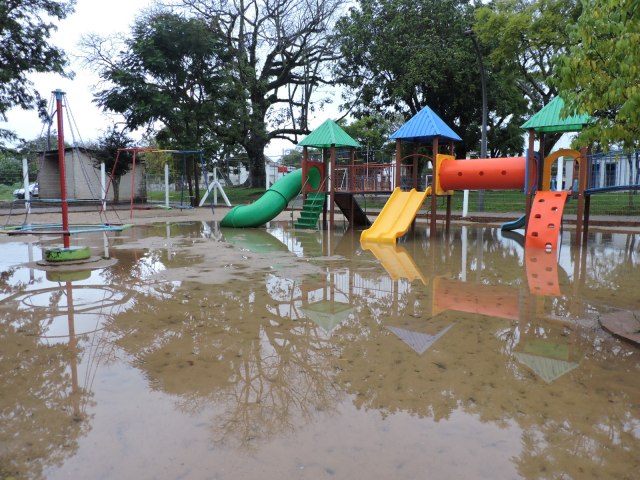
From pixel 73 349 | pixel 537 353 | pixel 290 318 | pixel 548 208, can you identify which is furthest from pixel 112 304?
pixel 548 208

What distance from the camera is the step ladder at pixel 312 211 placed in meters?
17.3

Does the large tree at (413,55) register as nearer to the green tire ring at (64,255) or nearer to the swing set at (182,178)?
the swing set at (182,178)

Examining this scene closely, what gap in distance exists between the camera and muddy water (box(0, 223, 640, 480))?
2.70 meters

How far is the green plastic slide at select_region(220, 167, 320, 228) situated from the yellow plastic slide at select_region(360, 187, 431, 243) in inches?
182

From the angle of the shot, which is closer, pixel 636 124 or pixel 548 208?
pixel 636 124

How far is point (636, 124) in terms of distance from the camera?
4.64 meters

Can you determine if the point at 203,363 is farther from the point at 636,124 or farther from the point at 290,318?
the point at 636,124

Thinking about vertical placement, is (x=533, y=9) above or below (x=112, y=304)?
above

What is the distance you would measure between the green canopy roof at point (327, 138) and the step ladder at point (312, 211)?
1.88 meters

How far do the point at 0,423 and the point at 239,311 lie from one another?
2.88 meters

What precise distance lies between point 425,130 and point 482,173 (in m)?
2.15

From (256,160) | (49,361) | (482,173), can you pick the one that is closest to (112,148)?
(256,160)

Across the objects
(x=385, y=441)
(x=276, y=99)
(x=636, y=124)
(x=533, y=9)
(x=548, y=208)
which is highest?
(x=533, y=9)

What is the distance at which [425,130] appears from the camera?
1466 centimetres
